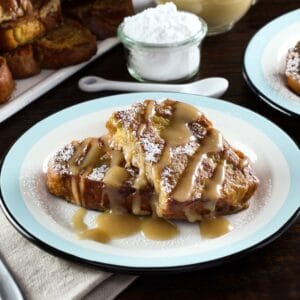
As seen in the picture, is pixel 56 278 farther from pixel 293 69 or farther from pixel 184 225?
pixel 293 69

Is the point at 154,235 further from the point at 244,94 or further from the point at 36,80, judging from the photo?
the point at 36,80

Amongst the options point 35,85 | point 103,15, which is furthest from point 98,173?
point 103,15

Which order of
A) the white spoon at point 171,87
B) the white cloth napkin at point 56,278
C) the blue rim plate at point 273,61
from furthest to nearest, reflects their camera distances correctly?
1. the white spoon at point 171,87
2. the blue rim plate at point 273,61
3. the white cloth napkin at point 56,278

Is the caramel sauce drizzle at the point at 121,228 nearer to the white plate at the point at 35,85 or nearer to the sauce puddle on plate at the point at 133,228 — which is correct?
the sauce puddle on plate at the point at 133,228

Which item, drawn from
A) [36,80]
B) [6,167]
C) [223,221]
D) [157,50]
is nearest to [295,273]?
[223,221]

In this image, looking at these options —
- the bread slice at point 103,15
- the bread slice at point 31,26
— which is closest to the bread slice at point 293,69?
the bread slice at point 103,15

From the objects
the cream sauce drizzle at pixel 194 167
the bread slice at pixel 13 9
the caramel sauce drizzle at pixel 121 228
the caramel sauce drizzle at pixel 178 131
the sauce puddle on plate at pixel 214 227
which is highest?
the bread slice at pixel 13 9

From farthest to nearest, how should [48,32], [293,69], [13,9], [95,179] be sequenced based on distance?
[48,32] < [13,9] < [293,69] < [95,179]
